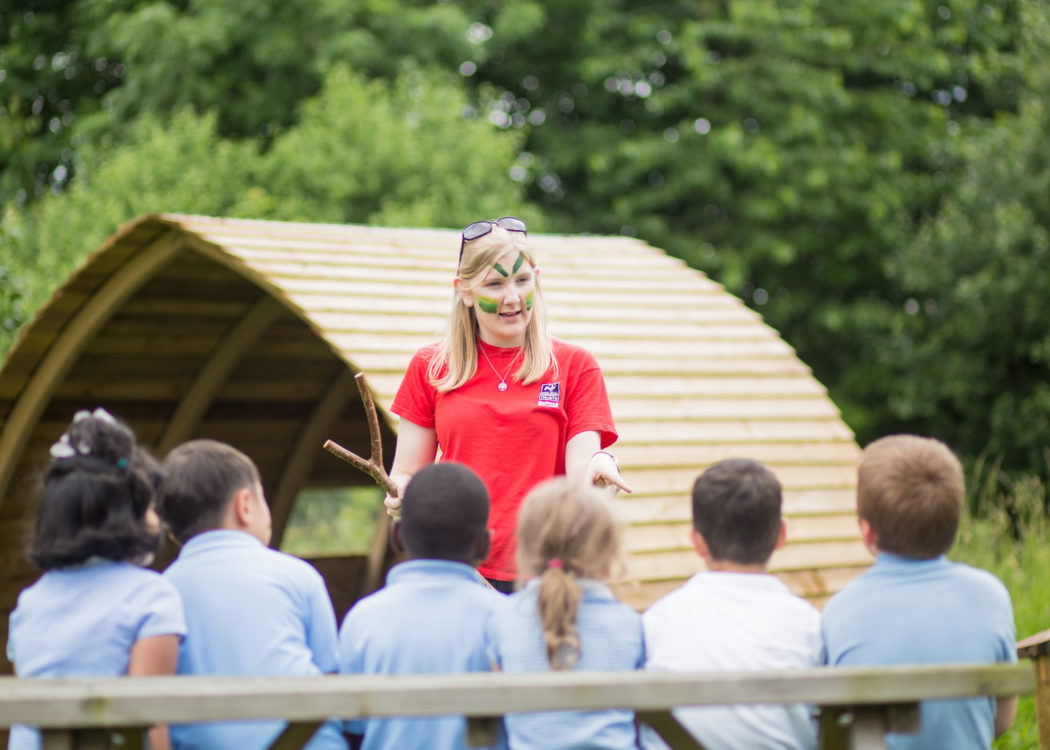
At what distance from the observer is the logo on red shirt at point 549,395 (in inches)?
125

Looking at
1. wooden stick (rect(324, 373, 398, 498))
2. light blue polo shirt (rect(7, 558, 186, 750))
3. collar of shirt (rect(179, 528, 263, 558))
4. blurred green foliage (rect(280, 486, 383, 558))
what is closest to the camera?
light blue polo shirt (rect(7, 558, 186, 750))

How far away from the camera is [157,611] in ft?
7.97

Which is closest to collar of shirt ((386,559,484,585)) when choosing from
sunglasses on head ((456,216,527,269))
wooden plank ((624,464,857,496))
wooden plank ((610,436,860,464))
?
sunglasses on head ((456,216,527,269))

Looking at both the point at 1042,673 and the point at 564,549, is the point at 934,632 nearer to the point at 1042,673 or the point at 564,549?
the point at 564,549

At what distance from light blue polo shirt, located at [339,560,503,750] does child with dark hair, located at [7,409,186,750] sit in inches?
15.3

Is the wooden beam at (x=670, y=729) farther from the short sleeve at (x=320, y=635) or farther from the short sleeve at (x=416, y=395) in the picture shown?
the short sleeve at (x=416, y=395)

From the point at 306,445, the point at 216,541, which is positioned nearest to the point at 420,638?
the point at 216,541

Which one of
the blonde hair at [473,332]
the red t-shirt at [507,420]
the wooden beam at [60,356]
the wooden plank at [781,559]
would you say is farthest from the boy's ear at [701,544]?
the wooden beam at [60,356]

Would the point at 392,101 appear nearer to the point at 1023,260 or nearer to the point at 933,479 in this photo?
the point at 1023,260

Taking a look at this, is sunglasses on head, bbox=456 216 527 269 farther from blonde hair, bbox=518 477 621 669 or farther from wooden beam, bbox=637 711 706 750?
wooden beam, bbox=637 711 706 750

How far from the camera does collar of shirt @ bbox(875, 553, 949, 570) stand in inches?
102

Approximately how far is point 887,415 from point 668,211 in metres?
4.15

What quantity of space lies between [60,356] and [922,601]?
5.01m

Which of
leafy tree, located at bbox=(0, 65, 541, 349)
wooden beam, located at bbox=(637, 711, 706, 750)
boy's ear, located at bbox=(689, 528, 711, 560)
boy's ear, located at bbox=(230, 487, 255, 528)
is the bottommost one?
wooden beam, located at bbox=(637, 711, 706, 750)
